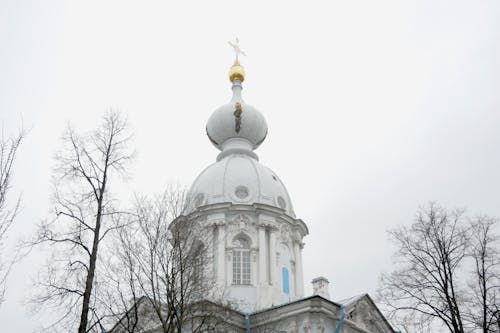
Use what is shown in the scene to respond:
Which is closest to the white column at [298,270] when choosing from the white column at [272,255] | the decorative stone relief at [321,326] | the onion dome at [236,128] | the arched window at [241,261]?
the white column at [272,255]

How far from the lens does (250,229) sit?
26.5m

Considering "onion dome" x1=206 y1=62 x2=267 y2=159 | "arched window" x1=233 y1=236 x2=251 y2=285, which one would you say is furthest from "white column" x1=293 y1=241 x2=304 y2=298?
"onion dome" x1=206 y1=62 x2=267 y2=159

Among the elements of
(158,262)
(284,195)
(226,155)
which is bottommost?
(158,262)

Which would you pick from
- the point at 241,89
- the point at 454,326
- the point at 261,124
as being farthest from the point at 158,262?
the point at 241,89

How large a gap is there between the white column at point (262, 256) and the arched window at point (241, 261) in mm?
642

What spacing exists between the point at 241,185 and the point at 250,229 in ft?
8.86

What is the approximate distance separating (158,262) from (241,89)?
22316 millimetres

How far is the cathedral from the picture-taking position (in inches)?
809

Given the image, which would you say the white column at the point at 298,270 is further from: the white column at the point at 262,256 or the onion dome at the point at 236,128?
the onion dome at the point at 236,128

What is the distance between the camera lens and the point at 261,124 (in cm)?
3247

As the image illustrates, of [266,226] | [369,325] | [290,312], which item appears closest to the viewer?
[290,312]

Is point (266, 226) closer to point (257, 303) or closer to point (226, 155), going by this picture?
point (257, 303)

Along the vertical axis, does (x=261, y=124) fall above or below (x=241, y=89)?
below

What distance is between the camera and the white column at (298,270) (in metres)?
27.0
